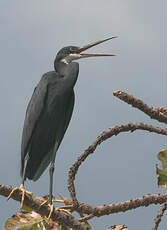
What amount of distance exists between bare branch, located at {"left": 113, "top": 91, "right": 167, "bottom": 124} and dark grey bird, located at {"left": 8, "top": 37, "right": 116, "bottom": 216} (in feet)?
8.62

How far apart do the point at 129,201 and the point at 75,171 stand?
14.7 inches

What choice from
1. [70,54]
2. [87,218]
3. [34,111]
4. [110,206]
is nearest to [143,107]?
[110,206]

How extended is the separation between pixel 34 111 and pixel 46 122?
228 mm

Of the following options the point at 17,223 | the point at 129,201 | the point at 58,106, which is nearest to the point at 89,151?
the point at 129,201

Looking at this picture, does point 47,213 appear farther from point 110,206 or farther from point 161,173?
point 161,173

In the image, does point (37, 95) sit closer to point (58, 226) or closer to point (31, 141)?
point (31, 141)

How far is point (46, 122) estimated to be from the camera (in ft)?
16.6

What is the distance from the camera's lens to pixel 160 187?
2574 millimetres

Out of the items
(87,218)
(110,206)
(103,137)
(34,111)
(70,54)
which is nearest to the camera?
(103,137)

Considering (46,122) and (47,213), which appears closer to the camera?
(47,213)

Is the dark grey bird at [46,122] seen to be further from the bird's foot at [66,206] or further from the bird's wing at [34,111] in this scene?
the bird's foot at [66,206]

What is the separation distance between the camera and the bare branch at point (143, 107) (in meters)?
2.28

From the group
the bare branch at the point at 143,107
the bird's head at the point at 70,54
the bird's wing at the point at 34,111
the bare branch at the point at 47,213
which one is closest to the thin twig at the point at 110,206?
the bare branch at the point at 47,213

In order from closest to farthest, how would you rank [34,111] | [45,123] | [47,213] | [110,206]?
[110,206]
[47,213]
[45,123]
[34,111]
